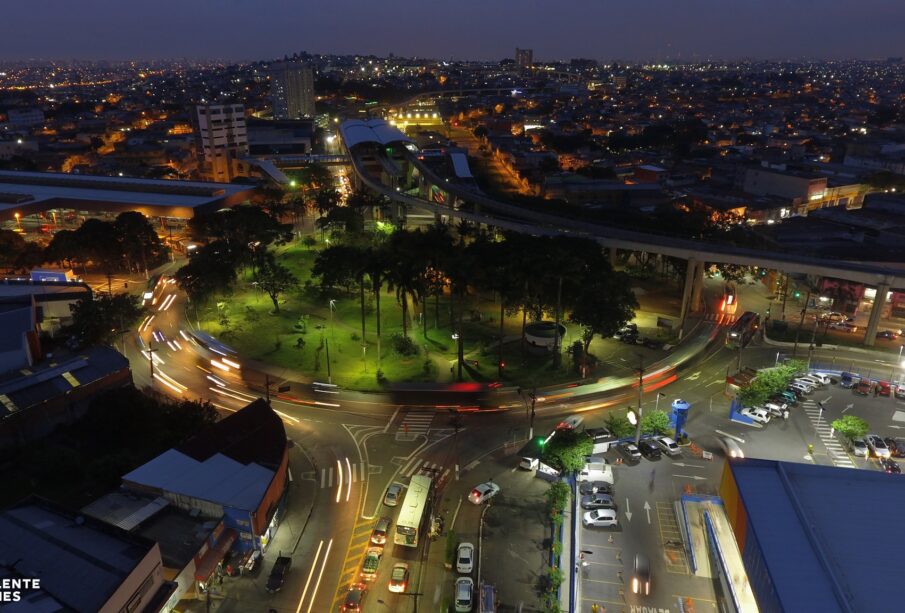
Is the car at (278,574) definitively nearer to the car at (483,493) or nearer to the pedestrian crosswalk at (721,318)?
A: the car at (483,493)

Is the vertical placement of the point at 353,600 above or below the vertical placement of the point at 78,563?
below

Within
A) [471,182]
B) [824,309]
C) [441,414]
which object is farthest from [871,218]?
[441,414]

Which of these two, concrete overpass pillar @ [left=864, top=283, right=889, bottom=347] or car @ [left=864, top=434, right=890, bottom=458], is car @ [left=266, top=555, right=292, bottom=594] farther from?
concrete overpass pillar @ [left=864, top=283, right=889, bottom=347]

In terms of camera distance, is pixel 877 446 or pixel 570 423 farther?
pixel 570 423

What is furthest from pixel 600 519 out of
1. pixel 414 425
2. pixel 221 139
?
pixel 221 139

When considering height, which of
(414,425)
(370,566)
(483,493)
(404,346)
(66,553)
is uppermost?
(66,553)

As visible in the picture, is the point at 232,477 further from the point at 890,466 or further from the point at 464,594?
the point at 890,466

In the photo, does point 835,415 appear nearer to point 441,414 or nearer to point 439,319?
point 441,414
